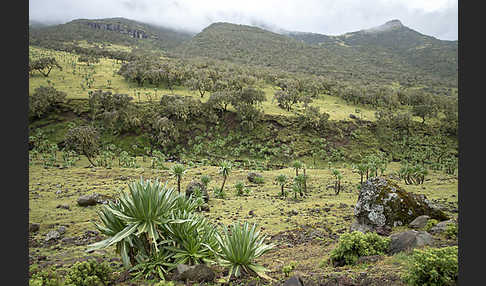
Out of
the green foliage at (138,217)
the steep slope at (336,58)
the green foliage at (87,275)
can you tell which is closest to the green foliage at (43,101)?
the green foliage at (138,217)

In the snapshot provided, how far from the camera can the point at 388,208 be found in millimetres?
9617

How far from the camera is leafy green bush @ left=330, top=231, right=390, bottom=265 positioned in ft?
21.6

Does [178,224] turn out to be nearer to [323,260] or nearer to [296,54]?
[323,260]

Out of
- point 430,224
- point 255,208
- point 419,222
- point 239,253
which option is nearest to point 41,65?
point 255,208

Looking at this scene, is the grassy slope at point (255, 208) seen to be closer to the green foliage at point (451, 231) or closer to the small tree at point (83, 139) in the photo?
the green foliage at point (451, 231)

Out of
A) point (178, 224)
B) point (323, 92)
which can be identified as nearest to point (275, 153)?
point (178, 224)

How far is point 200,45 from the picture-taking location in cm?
18400

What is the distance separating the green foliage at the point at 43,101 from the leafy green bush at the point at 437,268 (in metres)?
58.1

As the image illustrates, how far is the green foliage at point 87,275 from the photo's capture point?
17.6 ft

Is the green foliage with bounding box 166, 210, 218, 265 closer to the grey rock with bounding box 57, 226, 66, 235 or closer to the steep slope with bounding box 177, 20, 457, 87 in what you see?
the grey rock with bounding box 57, 226, 66, 235

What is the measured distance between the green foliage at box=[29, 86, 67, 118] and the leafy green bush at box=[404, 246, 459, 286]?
58125 mm

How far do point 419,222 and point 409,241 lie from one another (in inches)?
125

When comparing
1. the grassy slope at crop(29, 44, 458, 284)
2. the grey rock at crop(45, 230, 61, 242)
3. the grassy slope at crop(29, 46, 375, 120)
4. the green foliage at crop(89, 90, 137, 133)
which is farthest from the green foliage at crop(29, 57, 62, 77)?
the grey rock at crop(45, 230, 61, 242)

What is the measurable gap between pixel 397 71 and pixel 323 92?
306 ft
